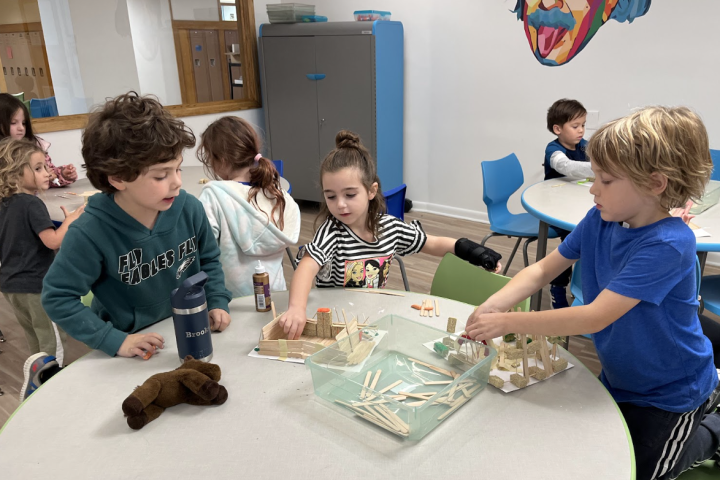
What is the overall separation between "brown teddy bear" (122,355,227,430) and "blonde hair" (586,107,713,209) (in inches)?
39.1

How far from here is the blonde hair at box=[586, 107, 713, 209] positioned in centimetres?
114

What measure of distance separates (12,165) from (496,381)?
2.07 m

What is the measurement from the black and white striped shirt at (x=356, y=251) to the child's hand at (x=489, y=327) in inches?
25.1

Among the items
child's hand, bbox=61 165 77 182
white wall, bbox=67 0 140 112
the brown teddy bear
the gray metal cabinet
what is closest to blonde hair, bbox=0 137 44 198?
child's hand, bbox=61 165 77 182

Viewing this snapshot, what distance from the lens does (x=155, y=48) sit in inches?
195

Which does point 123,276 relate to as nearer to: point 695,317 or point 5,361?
point 695,317

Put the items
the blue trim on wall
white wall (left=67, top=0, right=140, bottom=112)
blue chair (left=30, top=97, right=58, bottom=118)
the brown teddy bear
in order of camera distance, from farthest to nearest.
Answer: the blue trim on wall < white wall (left=67, top=0, right=140, bottom=112) < blue chair (left=30, top=97, right=58, bottom=118) < the brown teddy bear

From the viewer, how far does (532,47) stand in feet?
14.2

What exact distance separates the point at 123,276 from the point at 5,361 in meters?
1.80

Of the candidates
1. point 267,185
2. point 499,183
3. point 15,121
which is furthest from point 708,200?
point 15,121

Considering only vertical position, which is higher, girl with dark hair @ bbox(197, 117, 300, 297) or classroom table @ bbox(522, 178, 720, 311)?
girl with dark hair @ bbox(197, 117, 300, 297)

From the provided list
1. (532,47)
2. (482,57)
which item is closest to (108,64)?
(482,57)

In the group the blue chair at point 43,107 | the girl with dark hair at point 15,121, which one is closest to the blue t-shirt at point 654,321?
the girl with dark hair at point 15,121

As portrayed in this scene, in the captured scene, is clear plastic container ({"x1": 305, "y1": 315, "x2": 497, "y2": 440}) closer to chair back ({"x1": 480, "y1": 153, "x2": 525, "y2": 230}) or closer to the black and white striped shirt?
the black and white striped shirt
